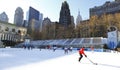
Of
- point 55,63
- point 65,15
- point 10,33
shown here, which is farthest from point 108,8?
point 55,63

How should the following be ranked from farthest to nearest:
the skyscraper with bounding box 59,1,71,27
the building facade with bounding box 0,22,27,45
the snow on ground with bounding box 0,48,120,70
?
the skyscraper with bounding box 59,1,71,27, the building facade with bounding box 0,22,27,45, the snow on ground with bounding box 0,48,120,70

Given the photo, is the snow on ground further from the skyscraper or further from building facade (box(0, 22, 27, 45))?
the skyscraper

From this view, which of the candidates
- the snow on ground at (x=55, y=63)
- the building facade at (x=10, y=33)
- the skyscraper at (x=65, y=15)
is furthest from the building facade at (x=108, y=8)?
the snow on ground at (x=55, y=63)

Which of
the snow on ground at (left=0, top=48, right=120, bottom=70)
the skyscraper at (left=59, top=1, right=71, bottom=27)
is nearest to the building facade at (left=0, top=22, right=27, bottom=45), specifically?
the snow on ground at (left=0, top=48, right=120, bottom=70)

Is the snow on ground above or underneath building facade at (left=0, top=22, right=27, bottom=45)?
underneath

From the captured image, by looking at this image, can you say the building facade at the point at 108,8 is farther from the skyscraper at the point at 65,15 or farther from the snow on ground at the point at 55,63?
the snow on ground at the point at 55,63

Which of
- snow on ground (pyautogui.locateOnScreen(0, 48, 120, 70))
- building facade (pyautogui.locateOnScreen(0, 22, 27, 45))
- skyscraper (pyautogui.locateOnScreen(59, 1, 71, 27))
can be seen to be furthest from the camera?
skyscraper (pyautogui.locateOnScreen(59, 1, 71, 27))

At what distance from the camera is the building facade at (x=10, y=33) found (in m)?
87.1

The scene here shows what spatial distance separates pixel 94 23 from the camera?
74.5 metres

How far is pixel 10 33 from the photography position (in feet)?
304

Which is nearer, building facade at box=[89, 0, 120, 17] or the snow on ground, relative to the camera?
the snow on ground

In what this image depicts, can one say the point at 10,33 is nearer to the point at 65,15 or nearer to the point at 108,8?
the point at 108,8

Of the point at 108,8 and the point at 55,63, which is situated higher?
the point at 108,8

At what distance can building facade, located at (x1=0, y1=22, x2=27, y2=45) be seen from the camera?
87062mm
